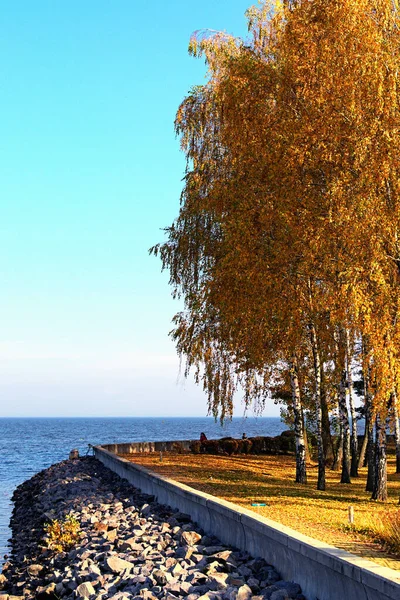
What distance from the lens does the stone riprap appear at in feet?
35.9

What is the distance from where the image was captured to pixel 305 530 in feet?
44.0

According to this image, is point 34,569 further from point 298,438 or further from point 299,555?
point 298,438

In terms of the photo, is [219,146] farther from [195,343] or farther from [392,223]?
[392,223]

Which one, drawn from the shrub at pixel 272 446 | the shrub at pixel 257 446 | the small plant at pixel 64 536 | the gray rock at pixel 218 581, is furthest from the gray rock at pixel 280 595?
the shrub at pixel 272 446

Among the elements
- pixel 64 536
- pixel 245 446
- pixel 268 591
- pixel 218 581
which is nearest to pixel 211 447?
pixel 245 446

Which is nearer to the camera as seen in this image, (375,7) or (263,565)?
(263,565)

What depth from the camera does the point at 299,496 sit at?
63.0ft

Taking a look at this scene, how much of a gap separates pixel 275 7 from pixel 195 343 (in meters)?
11.7

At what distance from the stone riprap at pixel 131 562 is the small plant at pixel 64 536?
0.66 feet

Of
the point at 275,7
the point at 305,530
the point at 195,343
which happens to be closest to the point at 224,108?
the point at 275,7

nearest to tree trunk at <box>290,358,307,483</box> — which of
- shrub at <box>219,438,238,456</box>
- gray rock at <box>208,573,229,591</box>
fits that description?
→ shrub at <box>219,438,238,456</box>

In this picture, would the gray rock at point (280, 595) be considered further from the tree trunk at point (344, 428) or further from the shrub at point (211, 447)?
the shrub at point (211, 447)

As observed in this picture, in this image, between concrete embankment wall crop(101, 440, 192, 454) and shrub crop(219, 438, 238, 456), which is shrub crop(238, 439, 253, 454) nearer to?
shrub crop(219, 438, 238, 456)

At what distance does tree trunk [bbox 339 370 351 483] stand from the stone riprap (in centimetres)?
705
